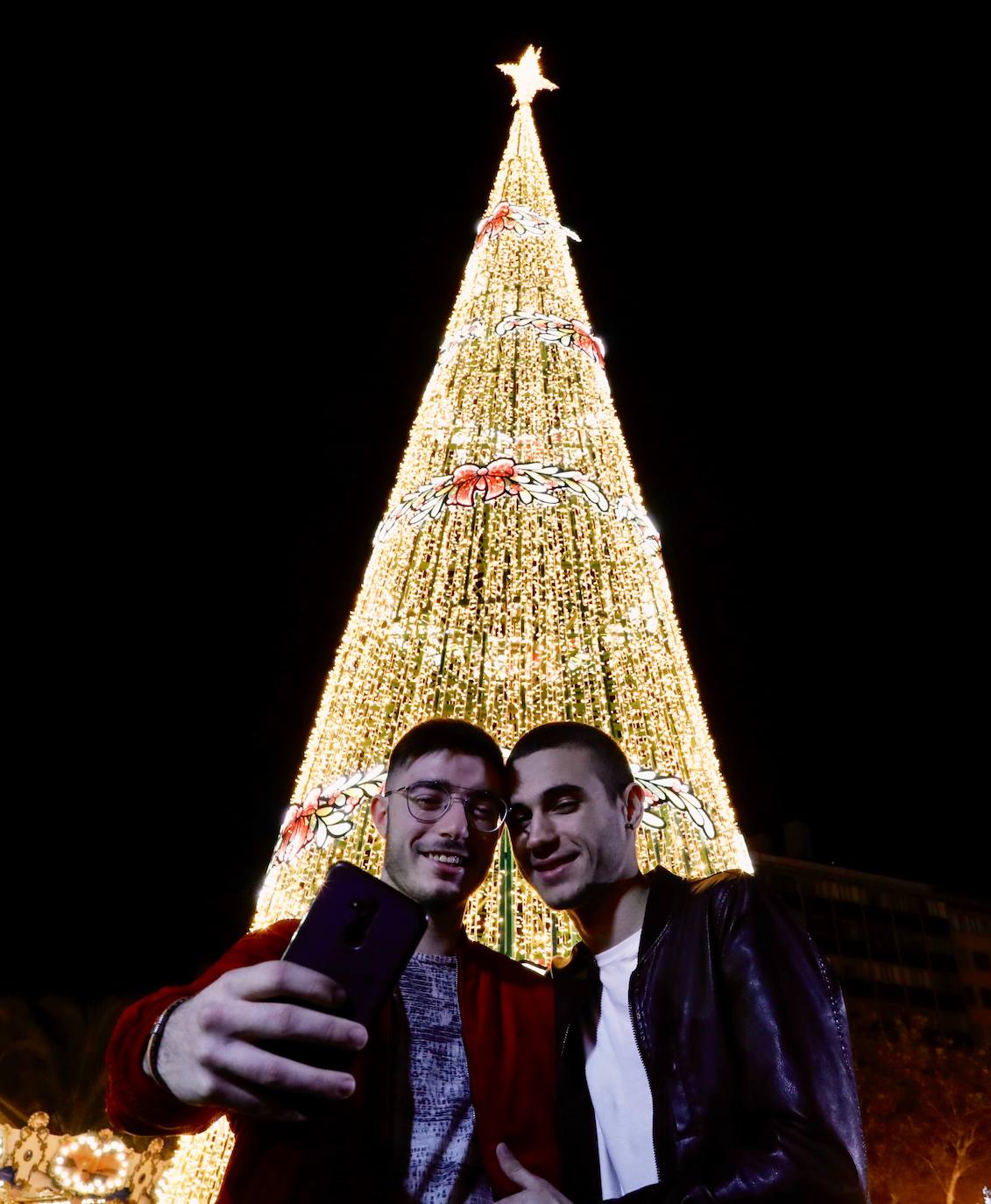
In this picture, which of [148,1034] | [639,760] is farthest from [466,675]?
[148,1034]

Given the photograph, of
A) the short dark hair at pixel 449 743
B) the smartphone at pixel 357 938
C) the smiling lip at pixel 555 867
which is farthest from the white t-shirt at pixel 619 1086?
the smartphone at pixel 357 938

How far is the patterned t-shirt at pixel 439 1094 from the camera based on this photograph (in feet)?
5.35

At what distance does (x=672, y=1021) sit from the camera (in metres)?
1.66

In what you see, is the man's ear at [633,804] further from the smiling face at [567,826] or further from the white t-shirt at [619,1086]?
the white t-shirt at [619,1086]

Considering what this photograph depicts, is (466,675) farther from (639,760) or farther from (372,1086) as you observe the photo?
(372,1086)

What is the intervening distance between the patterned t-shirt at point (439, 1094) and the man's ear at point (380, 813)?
0.97 feet

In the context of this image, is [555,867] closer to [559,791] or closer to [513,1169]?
[559,791]

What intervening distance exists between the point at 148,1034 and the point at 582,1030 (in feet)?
2.92

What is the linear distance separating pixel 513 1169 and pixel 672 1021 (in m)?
0.38

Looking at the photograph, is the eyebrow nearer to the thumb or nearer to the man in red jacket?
the man in red jacket

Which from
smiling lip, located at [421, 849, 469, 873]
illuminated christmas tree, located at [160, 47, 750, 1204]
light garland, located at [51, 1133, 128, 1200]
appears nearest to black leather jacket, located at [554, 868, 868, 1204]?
smiling lip, located at [421, 849, 469, 873]

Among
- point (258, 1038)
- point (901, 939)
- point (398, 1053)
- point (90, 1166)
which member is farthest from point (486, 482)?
point (901, 939)

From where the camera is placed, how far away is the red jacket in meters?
1.45

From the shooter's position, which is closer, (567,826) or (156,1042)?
(156,1042)
